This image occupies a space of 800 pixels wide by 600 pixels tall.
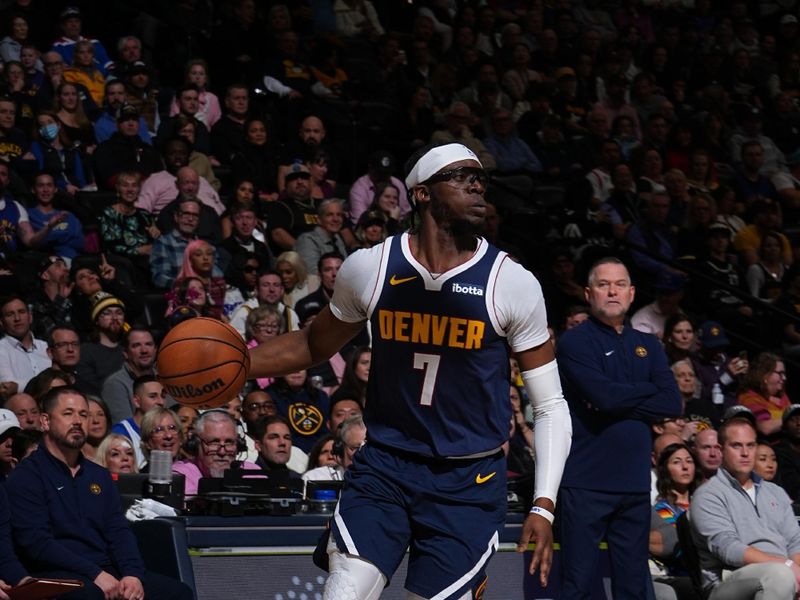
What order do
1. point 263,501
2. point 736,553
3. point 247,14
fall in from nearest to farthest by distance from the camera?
point 263,501 → point 736,553 → point 247,14

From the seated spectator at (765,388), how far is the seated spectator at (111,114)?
5.96m

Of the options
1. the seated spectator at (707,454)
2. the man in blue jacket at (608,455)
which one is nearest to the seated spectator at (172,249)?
the seated spectator at (707,454)

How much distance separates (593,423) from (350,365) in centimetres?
329

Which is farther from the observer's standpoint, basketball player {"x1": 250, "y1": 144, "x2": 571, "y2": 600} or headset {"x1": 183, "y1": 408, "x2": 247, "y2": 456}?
headset {"x1": 183, "y1": 408, "x2": 247, "y2": 456}

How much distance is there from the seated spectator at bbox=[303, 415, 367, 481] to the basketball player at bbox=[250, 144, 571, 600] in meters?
3.71

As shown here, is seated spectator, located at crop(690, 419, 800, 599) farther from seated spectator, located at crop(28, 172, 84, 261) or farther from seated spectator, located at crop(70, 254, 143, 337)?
seated spectator, located at crop(28, 172, 84, 261)

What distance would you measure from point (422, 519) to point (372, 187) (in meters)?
9.34

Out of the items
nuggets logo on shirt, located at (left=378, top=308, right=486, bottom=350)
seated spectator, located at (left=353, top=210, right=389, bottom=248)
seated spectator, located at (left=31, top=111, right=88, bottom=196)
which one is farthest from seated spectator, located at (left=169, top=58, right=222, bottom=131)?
nuggets logo on shirt, located at (left=378, top=308, right=486, bottom=350)

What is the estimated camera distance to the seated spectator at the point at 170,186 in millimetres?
12398

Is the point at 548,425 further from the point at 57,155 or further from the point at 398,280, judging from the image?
the point at 57,155

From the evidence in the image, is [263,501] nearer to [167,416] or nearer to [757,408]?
[167,416]

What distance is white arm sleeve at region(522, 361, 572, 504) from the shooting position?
15.1 ft

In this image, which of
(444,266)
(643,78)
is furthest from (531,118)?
(444,266)

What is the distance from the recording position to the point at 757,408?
11.7m
